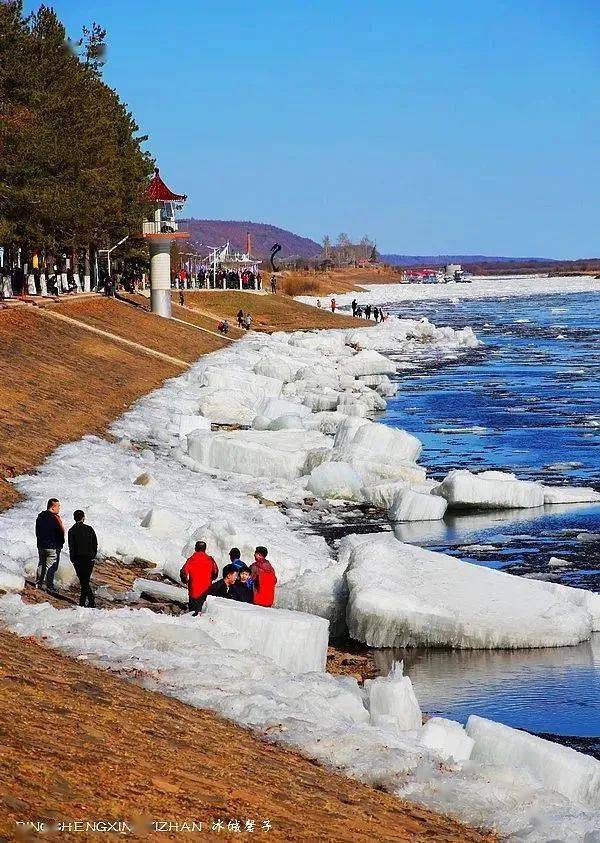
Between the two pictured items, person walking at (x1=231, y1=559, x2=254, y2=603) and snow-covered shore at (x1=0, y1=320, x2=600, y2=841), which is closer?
snow-covered shore at (x1=0, y1=320, x2=600, y2=841)

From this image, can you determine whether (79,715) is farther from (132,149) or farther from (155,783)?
(132,149)

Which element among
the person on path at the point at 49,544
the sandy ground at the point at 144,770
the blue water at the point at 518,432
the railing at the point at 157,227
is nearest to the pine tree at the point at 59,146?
the railing at the point at 157,227

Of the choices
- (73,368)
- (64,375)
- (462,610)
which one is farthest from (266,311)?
(462,610)

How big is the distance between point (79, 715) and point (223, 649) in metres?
3.26

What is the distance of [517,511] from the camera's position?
1122 inches

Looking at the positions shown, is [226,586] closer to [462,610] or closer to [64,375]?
[462,610]

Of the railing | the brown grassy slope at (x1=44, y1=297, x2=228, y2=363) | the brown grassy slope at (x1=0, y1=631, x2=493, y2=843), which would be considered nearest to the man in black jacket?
the brown grassy slope at (x1=0, y1=631, x2=493, y2=843)

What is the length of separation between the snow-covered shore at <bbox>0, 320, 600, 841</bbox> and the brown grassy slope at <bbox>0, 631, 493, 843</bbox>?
569 millimetres

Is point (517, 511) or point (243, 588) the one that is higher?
point (243, 588)

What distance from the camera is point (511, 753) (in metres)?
12.6

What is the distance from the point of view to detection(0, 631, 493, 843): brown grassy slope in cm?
956

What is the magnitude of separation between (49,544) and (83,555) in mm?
820

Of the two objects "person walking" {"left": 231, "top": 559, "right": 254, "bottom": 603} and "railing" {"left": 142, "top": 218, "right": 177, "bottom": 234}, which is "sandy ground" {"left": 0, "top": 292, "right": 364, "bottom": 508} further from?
"person walking" {"left": 231, "top": 559, "right": 254, "bottom": 603}

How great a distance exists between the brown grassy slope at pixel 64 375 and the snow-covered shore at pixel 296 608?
0.79m
